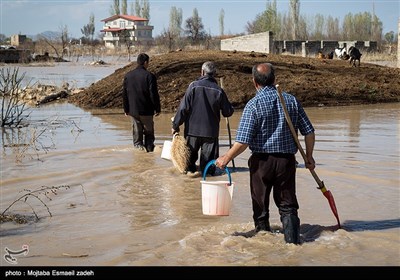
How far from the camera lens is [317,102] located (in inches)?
864

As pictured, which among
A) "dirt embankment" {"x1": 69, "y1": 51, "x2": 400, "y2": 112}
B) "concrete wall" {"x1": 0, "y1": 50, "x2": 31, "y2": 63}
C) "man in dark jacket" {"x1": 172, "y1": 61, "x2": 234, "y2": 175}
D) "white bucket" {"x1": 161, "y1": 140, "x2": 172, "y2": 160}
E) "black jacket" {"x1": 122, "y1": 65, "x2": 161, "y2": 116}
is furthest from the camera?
"concrete wall" {"x1": 0, "y1": 50, "x2": 31, "y2": 63}

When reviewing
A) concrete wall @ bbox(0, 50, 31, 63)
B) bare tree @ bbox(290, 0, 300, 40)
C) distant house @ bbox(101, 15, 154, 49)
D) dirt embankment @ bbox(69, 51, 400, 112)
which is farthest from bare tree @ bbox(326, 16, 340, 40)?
dirt embankment @ bbox(69, 51, 400, 112)

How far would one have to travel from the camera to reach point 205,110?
32.5 ft

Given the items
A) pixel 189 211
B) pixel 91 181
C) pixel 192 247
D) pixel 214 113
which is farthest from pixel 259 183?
pixel 91 181

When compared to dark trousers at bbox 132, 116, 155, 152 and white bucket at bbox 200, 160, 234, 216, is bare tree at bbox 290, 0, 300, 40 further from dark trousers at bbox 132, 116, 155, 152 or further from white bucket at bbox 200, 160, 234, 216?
white bucket at bbox 200, 160, 234, 216

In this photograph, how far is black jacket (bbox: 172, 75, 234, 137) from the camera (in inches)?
390

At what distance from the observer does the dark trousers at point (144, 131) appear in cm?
1237

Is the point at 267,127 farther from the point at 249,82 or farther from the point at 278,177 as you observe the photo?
the point at 249,82

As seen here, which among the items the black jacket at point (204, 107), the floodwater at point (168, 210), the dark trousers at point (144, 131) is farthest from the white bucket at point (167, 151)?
the dark trousers at point (144, 131)

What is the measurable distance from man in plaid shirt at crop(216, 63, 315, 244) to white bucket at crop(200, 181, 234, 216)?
0.69m

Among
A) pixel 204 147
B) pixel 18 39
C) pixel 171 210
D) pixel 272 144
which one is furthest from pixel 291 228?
pixel 18 39

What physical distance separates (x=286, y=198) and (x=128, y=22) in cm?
13122
